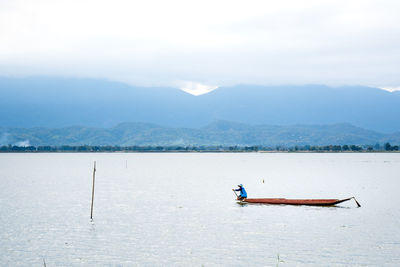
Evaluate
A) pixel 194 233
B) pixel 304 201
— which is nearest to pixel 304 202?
pixel 304 201

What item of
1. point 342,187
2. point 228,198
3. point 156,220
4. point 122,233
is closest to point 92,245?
point 122,233

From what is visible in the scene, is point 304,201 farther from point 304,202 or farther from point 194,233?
point 194,233

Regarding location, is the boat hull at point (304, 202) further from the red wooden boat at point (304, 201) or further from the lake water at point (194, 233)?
the lake water at point (194, 233)

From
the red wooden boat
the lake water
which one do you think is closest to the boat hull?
the red wooden boat

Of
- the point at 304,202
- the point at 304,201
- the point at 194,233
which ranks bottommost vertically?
the point at 194,233

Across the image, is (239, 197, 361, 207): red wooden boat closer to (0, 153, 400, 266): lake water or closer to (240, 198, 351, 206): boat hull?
(240, 198, 351, 206): boat hull

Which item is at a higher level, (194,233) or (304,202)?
(304,202)

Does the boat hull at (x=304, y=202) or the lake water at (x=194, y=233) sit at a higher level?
the boat hull at (x=304, y=202)

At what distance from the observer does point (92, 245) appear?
120 ft

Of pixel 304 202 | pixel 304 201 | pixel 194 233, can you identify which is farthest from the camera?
pixel 304 201

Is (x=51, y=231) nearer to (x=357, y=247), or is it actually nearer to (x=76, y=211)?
(x=76, y=211)

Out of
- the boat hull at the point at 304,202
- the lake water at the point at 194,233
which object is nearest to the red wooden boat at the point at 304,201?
the boat hull at the point at 304,202

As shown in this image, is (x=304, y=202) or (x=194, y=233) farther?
(x=304, y=202)

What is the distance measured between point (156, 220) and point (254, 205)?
1616 centimetres
